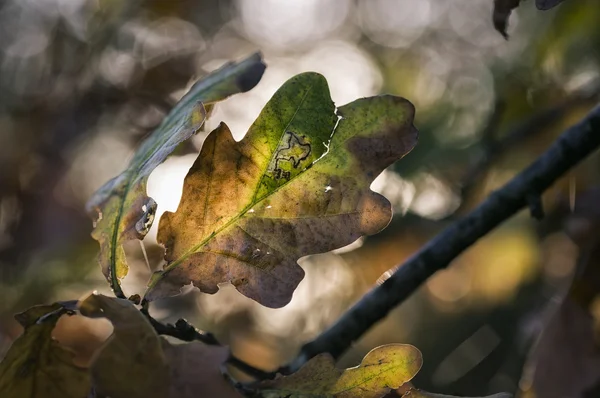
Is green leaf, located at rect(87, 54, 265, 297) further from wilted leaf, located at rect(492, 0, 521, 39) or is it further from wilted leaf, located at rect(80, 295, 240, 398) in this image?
wilted leaf, located at rect(492, 0, 521, 39)

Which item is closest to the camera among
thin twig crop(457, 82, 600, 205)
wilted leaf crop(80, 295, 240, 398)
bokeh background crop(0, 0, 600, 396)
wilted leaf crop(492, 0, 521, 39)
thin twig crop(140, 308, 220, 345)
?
wilted leaf crop(80, 295, 240, 398)

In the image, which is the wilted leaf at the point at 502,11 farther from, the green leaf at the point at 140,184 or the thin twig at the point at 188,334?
the thin twig at the point at 188,334

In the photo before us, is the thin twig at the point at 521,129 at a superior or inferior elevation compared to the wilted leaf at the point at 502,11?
inferior

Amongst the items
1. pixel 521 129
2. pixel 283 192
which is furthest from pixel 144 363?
pixel 521 129

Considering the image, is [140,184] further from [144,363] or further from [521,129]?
[521,129]

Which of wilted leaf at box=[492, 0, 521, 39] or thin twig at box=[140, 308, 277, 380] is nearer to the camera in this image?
thin twig at box=[140, 308, 277, 380]

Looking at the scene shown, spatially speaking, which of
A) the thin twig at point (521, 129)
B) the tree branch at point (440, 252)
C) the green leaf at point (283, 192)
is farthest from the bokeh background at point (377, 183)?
the green leaf at point (283, 192)

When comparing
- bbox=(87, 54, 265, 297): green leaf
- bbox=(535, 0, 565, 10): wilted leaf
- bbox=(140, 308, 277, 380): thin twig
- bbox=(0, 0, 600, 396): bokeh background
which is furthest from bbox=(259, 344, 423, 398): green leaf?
bbox=(0, 0, 600, 396): bokeh background
